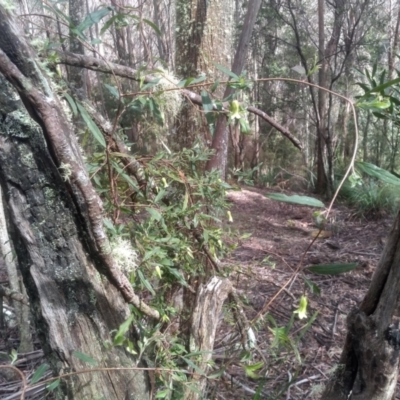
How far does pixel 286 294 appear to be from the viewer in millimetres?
3174

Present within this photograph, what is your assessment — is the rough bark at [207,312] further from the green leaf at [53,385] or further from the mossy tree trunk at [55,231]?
the green leaf at [53,385]

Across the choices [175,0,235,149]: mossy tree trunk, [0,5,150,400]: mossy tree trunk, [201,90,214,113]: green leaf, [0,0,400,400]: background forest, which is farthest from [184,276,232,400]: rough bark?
[175,0,235,149]: mossy tree trunk

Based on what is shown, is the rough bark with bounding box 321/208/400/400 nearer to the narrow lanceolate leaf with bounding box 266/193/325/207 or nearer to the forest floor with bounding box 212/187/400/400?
the forest floor with bounding box 212/187/400/400

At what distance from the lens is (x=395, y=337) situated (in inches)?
53.2

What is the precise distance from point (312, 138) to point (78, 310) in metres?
13.7

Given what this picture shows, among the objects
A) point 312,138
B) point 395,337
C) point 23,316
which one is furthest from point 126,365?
point 312,138

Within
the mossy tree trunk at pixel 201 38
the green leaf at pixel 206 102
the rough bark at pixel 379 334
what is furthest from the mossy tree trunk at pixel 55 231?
the mossy tree trunk at pixel 201 38

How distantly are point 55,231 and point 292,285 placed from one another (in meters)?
2.78

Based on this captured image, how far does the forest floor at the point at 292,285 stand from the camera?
176cm

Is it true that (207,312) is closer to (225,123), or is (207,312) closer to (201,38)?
(225,123)

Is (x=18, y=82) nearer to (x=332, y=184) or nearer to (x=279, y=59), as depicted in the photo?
(x=332, y=184)

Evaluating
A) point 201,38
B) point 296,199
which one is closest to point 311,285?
point 296,199

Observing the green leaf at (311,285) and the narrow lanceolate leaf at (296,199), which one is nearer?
the narrow lanceolate leaf at (296,199)

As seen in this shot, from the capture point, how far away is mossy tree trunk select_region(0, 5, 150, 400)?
0.87 m
